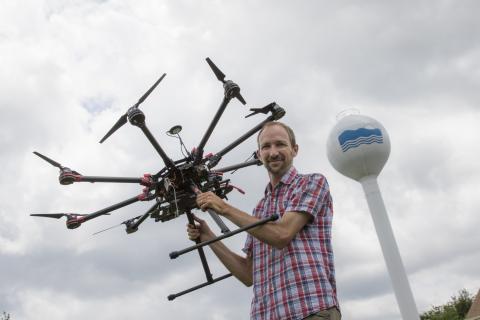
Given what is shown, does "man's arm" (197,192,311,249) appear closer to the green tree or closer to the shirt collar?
the shirt collar

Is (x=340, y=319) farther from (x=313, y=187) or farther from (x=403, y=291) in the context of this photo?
(x=403, y=291)

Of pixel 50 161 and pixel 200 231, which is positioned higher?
pixel 50 161

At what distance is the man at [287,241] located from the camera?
253 centimetres

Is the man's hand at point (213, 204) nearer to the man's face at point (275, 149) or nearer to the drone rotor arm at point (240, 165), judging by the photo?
the man's face at point (275, 149)

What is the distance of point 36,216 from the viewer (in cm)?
543

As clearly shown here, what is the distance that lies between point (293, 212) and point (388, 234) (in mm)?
10822

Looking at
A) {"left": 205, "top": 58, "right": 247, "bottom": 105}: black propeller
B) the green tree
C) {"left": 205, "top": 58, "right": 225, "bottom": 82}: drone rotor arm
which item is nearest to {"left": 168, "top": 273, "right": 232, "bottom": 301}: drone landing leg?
{"left": 205, "top": 58, "right": 247, "bottom": 105}: black propeller

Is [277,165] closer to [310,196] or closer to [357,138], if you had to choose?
[310,196]

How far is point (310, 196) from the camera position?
9.06 feet

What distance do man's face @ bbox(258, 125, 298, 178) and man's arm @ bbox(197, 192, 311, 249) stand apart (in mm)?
337

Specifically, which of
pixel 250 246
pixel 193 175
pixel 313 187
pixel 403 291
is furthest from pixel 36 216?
pixel 403 291

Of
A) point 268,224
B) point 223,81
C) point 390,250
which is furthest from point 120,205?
point 390,250

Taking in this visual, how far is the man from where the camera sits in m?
2.53

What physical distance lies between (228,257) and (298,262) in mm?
684
